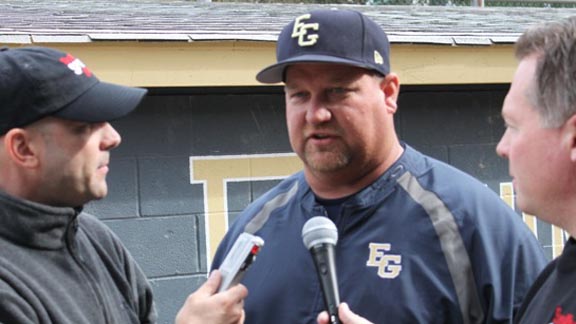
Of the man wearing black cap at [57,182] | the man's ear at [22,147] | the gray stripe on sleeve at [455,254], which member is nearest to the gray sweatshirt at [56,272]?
the man wearing black cap at [57,182]

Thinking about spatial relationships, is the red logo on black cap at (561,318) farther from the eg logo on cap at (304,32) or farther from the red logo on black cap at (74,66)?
the red logo on black cap at (74,66)

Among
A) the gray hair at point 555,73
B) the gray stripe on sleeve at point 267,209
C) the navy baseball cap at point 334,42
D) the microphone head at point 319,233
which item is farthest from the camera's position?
the gray stripe on sleeve at point 267,209

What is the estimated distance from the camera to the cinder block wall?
5.03 meters

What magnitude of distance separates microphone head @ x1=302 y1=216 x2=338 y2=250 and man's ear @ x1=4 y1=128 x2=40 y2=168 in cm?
84

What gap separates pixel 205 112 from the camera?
206 inches

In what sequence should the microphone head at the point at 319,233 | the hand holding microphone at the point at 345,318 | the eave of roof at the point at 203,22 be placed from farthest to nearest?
the eave of roof at the point at 203,22 < the microphone head at the point at 319,233 < the hand holding microphone at the point at 345,318

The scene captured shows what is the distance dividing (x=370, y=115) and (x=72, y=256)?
1040mm

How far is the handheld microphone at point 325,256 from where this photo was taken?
2.29 metres

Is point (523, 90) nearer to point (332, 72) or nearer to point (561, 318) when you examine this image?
point (561, 318)

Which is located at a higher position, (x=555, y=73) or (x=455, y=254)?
(x=555, y=73)

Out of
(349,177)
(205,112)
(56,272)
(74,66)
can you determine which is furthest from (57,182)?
(205,112)

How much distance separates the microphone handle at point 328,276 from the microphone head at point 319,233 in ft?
0.06

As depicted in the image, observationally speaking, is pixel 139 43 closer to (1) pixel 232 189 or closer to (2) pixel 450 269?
(1) pixel 232 189

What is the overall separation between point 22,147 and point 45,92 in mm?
181
